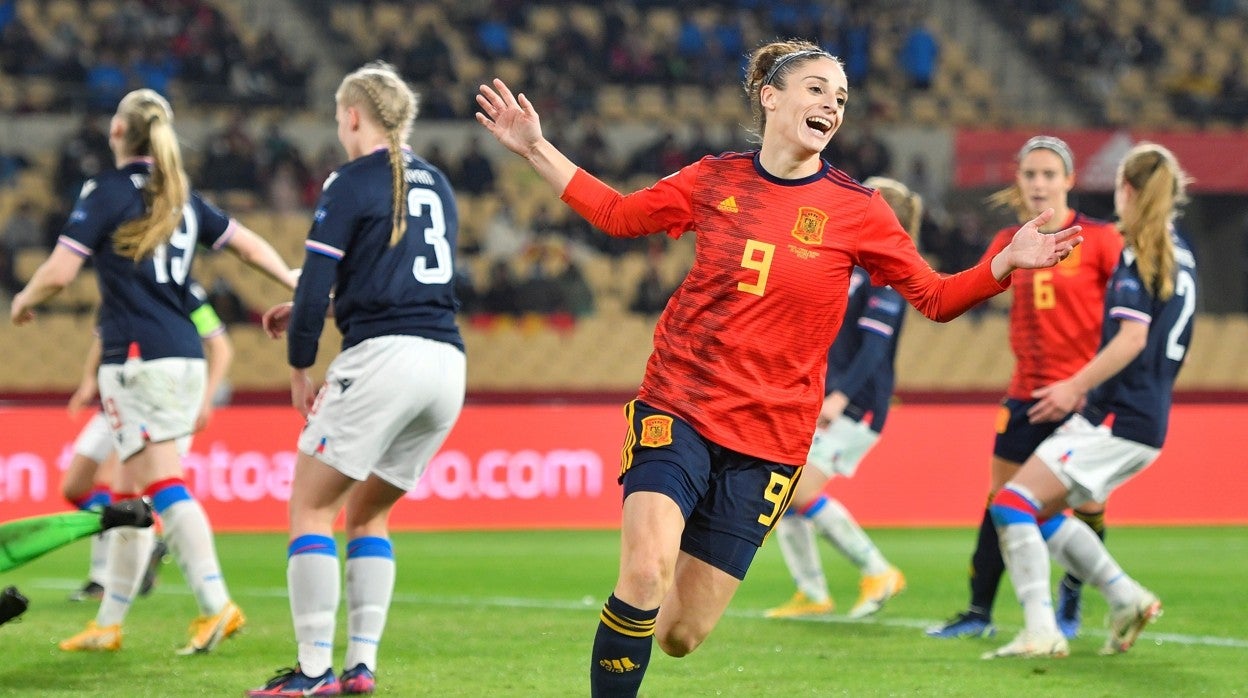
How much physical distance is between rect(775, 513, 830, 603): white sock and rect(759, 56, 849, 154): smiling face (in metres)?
4.03

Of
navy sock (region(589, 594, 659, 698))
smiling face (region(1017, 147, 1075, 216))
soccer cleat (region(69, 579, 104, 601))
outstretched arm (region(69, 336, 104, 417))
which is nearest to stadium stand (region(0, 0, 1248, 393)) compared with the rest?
outstretched arm (region(69, 336, 104, 417))

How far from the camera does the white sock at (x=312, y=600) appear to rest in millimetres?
6012

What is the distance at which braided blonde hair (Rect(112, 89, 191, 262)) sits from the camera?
23.6 ft

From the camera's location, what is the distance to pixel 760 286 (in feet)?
17.1

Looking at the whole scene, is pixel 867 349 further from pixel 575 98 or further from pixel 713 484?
pixel 575 98

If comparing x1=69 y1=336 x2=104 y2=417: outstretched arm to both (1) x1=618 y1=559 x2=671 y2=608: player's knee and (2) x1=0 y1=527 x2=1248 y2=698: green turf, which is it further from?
(1) x1=618 y1=559 x2=671 y2=608: player's knee

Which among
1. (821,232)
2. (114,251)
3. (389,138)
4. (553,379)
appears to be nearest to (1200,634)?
(821,232)

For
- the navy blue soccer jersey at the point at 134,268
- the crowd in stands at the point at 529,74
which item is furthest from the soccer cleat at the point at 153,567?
the crowd in stands at the point at 529,74

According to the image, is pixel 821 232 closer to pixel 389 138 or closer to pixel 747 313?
pixel 747 313

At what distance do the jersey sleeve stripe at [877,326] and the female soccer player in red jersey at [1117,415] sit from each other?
1415 millimetres

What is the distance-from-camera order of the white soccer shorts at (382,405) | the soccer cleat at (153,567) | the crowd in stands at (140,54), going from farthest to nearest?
the crowd in stands at (140,54) < the soccer cleat at (153,567) < the white soccer shorts at (382,405)

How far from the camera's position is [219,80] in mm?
21656

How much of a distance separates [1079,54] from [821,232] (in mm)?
22858

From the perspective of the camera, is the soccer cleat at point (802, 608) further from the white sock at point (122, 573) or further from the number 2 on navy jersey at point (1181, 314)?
the white sock at point (122, 573)
